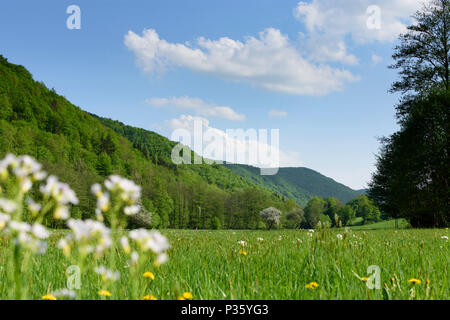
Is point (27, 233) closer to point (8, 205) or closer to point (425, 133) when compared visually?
point (8, 205)

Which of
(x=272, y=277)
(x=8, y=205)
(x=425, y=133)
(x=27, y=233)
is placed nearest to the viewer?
(x=8, y=205)

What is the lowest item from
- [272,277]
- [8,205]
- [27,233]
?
[272,277]

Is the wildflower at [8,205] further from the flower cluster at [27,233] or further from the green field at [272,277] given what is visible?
the green field at [272,277]

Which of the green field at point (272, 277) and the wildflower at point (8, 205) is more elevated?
the wildflower at point (8, 205)

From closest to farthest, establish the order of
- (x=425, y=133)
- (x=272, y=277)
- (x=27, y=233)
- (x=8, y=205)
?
(x=8, y=205) → (x=27, y=233) → (x=272, y=277) → (x=425, y=133)

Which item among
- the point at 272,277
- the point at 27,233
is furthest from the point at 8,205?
the point at 272,277

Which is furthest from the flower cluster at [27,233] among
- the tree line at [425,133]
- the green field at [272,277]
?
the tree line at [425,133]

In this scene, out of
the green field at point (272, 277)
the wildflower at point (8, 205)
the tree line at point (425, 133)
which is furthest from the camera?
the tree line at point (425, 133)

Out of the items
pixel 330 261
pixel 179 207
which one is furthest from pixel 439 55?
pixel 179 207

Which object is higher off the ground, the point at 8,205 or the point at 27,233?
the point at 8,205

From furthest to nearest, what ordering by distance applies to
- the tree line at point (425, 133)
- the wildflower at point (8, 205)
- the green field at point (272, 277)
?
the tree line at point (425, 133) → the green field at point (272, 277) → the wildflower at point (8, 205)

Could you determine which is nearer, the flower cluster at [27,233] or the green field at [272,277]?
the flower cluster at [27,233]
